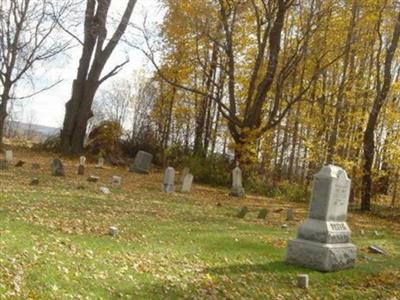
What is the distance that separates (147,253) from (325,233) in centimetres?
309

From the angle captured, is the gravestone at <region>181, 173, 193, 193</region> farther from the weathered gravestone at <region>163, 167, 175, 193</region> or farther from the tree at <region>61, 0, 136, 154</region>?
the tree at <region>61, 0, 136, 154</region>

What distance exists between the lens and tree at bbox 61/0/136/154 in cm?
2972

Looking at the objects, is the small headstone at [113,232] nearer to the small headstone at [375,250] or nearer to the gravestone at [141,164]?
the small headstone at [375,250]

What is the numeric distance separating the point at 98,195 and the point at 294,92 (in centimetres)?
1956

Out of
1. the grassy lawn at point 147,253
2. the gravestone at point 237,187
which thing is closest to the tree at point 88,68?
the gravestone at point 237,187

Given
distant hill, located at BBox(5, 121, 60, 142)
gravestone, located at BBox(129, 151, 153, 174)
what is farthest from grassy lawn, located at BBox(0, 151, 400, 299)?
distant hill, located at BBox(5, 121, 60, 142)

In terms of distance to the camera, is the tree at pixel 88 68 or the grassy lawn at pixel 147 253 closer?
the grassy lawn at pixel 147 253

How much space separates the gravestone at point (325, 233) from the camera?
954 centimetres

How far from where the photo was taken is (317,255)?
952cm

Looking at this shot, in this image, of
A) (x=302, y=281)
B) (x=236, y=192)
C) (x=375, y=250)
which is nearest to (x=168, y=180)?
(x=236, y=192)

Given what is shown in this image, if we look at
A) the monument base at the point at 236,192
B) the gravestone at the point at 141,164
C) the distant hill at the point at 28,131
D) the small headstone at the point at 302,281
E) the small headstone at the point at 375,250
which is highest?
the distant hill at the point at 28,131

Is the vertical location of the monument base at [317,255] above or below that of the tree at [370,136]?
below

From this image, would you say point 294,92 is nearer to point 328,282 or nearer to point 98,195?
point 98,195

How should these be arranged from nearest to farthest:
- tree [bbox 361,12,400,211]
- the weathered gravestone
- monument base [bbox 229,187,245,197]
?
the weathered gravestone < monument base [bbox 229,187,245,197] < tree [bbox 361,12,400,211]
